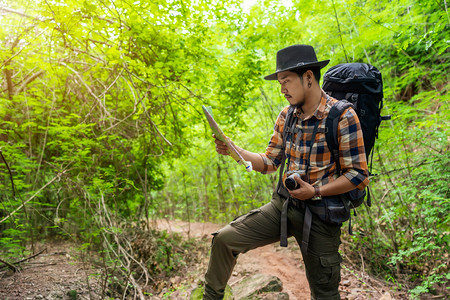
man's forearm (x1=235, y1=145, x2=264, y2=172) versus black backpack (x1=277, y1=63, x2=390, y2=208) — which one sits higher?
black backpack (x1=277, y1=63, x2=390, y2=208)

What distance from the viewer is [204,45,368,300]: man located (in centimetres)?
232

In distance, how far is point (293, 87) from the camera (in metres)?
2.48

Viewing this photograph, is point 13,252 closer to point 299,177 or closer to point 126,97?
point 126,97

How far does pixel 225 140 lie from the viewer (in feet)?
7.63

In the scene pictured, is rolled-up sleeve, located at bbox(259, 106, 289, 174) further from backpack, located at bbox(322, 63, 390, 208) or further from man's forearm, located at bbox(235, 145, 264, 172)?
backpack, located at bbox(322, 63, 390, 208)

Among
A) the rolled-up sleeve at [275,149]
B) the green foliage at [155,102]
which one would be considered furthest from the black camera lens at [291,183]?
the green foliage at [155,102]

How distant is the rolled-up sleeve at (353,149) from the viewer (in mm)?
2287

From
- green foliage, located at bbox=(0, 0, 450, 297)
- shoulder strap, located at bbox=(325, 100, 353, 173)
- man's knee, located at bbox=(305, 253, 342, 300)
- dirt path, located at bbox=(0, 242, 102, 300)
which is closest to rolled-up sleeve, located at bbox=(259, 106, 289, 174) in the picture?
shoulder strap, located at bbox=(325, 100, 353, 173)

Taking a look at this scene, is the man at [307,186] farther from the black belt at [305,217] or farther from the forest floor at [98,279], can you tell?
the forest floor at [98,279]

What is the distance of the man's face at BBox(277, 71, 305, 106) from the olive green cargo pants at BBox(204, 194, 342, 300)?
887 millimetres

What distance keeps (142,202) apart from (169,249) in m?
1.43

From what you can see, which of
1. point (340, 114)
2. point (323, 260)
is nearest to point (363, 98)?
point (340, 114)

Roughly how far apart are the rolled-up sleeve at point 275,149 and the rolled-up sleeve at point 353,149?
0.61 m

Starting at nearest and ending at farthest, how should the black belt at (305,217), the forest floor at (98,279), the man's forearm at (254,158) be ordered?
the black belt at (305,217)
the man's forearm at (254,158)
the forest floor at (98,279)
